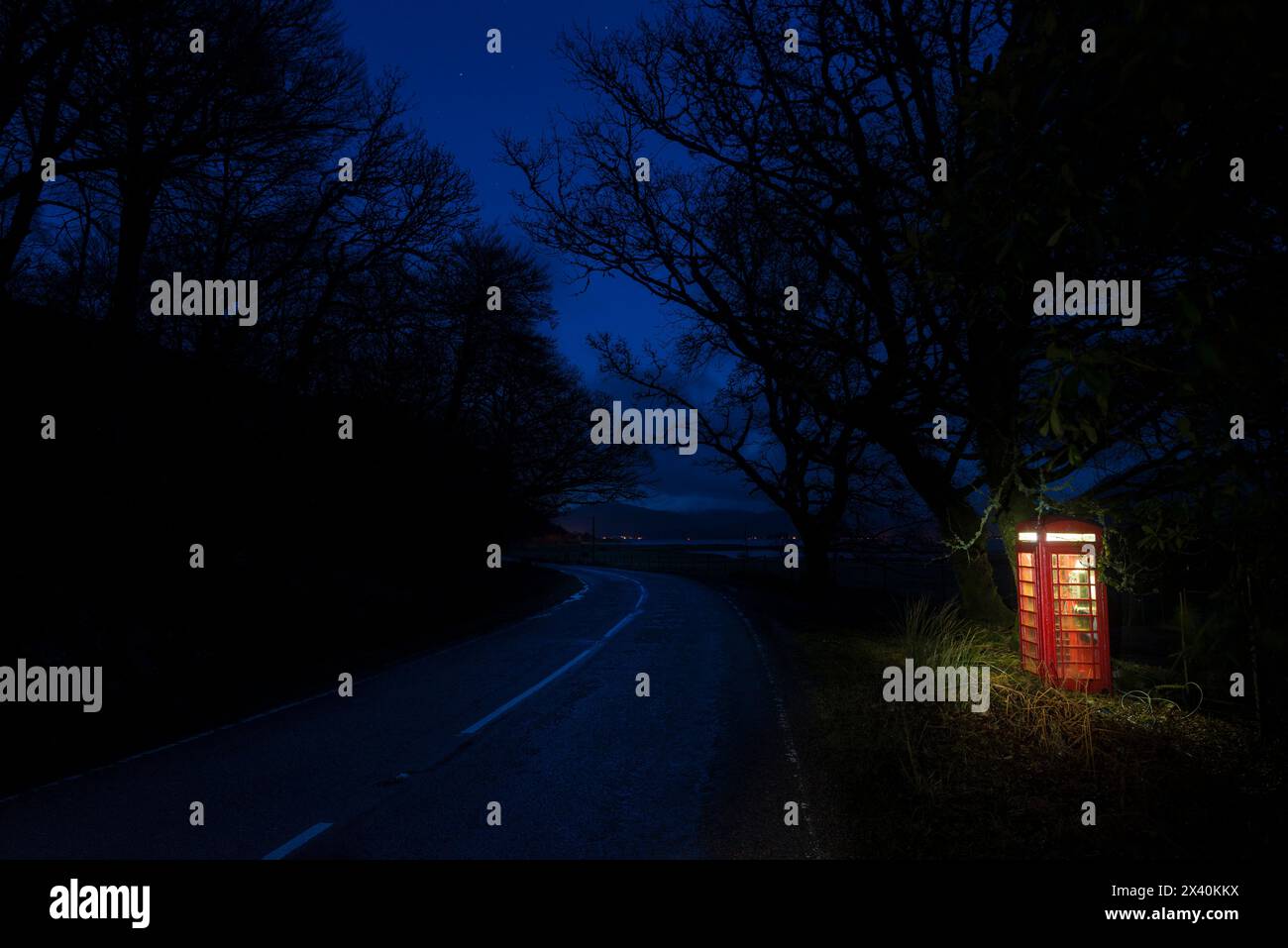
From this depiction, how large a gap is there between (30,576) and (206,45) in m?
7.89

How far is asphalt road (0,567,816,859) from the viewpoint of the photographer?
215 inches

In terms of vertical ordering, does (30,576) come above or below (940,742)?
above

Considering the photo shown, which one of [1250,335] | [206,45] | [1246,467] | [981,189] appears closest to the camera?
[1250,335]

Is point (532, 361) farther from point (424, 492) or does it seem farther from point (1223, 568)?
point (1223, 568)

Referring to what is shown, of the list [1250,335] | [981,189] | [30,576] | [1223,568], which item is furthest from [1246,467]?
[30,576]

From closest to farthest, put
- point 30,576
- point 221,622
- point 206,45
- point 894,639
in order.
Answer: point 30,576, point 206,45, point 221,622, point 894,639

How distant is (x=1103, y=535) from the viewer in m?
9.69

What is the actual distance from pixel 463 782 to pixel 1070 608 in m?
7.12

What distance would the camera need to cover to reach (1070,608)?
921 centimetres

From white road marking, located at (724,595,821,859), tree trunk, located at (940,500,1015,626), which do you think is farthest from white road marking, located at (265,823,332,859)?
tree trunk, located at (940,500,1015,626)

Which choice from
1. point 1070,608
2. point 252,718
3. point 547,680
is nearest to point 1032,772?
point 1070,608

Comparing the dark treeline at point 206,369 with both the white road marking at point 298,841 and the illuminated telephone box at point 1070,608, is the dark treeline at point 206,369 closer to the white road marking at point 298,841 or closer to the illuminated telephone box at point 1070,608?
the white road marking at point 298,841

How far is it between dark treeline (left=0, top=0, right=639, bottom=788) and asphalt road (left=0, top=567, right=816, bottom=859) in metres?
2.09

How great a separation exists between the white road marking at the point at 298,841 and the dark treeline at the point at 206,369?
4.38 metres
